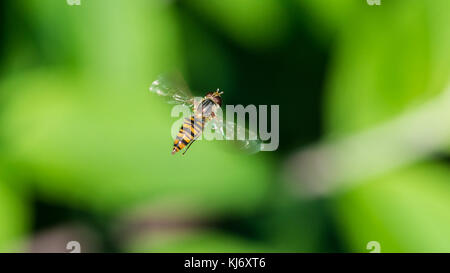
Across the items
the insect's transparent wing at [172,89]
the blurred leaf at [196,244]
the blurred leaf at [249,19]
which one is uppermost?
the blurred leaf at [249,19]

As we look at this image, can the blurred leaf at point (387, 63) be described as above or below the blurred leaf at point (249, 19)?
below

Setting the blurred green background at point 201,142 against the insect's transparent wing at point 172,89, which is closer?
the blurred green background at point 201,142

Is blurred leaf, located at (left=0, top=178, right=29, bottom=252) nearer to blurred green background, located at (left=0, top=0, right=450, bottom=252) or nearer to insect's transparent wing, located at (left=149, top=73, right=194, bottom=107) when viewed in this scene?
blurred green background, located at (left=0, top=0, right=450, bottom=252)

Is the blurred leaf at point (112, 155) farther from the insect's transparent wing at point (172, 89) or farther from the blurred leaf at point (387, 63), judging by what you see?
the blurred leaf at point (387, 63)

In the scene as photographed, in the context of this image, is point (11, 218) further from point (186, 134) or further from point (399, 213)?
point (399, 213)

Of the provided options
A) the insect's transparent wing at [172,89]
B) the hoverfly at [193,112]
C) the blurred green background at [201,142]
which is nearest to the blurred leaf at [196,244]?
the blurred green background at [201,142]

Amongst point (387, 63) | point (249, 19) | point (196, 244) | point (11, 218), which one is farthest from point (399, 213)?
point (11, 218)

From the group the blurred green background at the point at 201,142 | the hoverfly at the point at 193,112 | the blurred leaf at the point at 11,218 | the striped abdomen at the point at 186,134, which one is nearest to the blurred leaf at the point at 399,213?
the blurred green background at the point at 201,142
